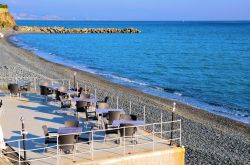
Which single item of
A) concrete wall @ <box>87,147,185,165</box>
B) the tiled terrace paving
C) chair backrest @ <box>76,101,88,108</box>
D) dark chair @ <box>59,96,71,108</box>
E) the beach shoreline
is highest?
chair backrest @ <box>76,101,88,108</box>

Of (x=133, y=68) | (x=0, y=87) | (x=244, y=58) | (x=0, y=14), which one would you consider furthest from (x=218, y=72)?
(x=0, y=14)

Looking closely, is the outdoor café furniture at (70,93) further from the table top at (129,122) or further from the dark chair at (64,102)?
the table top at (129,122)

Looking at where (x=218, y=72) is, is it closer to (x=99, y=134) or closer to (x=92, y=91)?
(x=92, y=91)

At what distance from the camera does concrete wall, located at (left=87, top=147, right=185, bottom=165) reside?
10.0 meters

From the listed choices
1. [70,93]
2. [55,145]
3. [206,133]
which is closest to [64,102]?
[70,93]

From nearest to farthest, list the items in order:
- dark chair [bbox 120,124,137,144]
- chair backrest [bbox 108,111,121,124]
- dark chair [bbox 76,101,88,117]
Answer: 1. dark chair [bbox 120,124,137,144]
2. chair backrest [bbox 108,111,121,124]
3. dark chair [bbox 76,101,88,117]

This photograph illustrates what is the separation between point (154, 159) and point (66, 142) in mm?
2442

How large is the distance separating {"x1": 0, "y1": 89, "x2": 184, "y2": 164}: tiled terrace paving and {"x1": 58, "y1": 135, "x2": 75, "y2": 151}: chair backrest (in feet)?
0.60

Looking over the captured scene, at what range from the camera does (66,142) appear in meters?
10.2

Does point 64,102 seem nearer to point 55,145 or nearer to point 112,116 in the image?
point 112,116

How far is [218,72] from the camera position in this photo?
43.3m

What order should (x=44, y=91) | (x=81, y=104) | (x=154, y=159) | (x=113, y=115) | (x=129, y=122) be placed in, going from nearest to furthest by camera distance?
(x=154, y=159)
(x=129, y=122)
(x=113, y=115)
(x=81, y=104)
(x=44, y=91)

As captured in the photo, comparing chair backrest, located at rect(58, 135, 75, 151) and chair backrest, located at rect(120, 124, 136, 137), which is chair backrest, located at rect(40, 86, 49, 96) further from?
chair backrest, located at rect(58, 135, 75, 151)

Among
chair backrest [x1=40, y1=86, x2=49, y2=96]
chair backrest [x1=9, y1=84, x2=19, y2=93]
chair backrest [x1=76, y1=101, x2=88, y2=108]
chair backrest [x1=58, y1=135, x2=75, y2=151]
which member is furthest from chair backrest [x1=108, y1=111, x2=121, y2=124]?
chair backrest [x1=9, y1=84, x2=19, y2=93]
